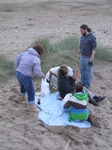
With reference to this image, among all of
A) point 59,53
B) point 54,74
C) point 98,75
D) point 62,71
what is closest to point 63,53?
point 59,53

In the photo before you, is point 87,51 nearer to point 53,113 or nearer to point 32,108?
point 53,113

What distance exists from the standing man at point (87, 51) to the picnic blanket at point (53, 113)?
0.86 metres

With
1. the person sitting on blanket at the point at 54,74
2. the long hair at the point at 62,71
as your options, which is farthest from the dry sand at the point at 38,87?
the long hair at the point at 62,71

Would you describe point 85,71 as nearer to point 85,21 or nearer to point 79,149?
point 79,149

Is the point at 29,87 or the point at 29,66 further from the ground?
the point at 29,66

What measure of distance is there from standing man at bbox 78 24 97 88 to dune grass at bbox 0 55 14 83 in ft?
6.39

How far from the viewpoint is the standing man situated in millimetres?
6141

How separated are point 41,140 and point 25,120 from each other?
2.43ft

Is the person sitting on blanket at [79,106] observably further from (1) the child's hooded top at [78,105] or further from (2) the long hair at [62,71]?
(2) the long hair at [62,71]

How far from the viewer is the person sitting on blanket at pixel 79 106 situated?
5.00 m

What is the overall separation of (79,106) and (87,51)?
1724 millimetres

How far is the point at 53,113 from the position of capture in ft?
17.9

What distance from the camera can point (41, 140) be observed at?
14.2 feet

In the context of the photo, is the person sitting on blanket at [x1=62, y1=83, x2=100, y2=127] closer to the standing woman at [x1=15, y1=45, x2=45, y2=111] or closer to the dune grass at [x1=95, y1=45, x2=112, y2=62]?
the standing woman at [x1=15, y1=45, x2=45, y2=111]
